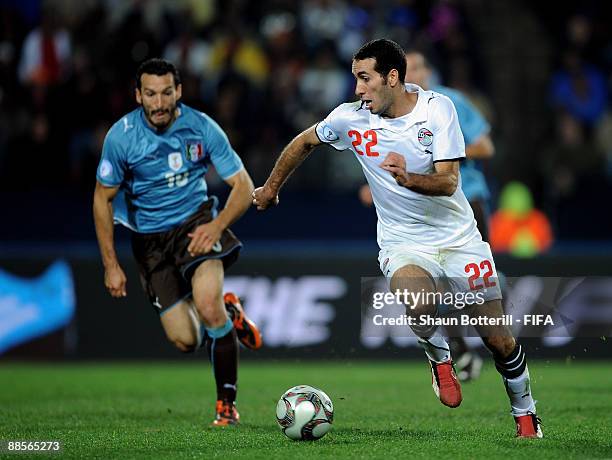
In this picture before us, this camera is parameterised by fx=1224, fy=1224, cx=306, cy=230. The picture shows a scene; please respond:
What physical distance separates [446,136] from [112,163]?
8.33 feet

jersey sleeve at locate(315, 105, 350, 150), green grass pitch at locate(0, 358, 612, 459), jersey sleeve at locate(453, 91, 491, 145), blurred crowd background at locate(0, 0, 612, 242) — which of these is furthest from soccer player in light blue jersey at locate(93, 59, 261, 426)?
blurred crowd background at locate(0, 0, 612, 242)

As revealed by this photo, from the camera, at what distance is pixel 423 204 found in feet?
24.3

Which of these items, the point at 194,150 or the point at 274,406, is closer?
the point at 194,150

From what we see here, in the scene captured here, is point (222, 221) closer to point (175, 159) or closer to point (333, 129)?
point (175, 159)

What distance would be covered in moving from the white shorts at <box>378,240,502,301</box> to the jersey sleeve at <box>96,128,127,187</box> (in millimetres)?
2158

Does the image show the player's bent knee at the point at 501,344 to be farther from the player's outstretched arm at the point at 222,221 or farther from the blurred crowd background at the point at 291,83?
the blurred crowd background at the point at 291,83

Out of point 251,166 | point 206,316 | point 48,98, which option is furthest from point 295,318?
point 206,316

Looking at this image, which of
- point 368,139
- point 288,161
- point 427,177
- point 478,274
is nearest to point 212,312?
point 288,161

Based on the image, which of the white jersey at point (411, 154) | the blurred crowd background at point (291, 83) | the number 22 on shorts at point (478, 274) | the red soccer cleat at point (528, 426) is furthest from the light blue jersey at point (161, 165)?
the blurred crowd background at point (291, 83)

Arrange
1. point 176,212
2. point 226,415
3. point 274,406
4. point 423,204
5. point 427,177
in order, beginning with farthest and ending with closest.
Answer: point 274,406 < point 176,212 < point 226,415 < point 423,204 < point 427,177

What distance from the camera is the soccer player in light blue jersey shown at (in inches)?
331

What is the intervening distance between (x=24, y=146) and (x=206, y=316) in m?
6.48

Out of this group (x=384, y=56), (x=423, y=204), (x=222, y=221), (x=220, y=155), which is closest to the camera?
(x=384, y=56)

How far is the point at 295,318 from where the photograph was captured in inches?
524
